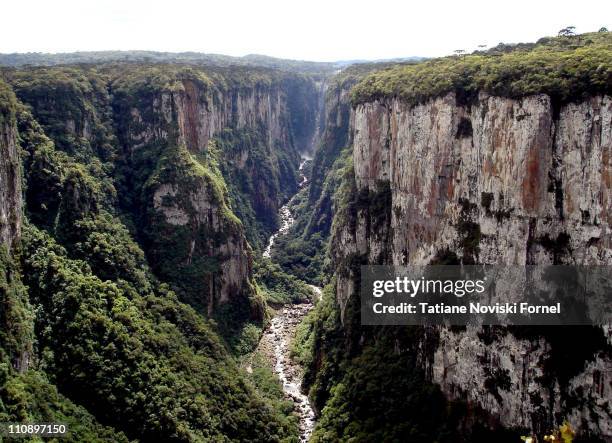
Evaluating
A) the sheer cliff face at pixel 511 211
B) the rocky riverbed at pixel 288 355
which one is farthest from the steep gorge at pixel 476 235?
the rocky riverbed at pixel 288 355

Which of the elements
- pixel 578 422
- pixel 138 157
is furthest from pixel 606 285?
pixel 138 157

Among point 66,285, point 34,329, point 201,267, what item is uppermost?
point 201,267

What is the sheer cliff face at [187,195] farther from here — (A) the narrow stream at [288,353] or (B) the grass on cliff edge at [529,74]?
(B) the grass on cliff edge at [529,74]

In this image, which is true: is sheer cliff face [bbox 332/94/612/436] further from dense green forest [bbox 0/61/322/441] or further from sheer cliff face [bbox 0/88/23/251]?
sheer cliff face [bbox 0/88/23/251]

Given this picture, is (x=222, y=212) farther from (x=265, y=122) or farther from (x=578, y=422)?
(x=265, y=122)

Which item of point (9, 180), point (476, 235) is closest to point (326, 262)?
point (476, 235)

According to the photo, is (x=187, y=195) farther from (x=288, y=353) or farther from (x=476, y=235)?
(x=476, y=235)
